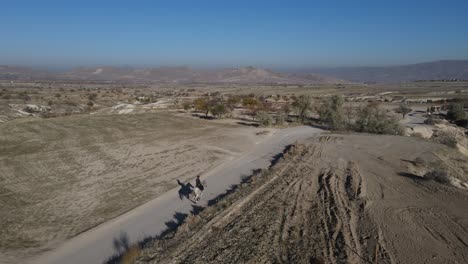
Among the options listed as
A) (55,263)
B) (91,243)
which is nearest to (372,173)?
(91,243)

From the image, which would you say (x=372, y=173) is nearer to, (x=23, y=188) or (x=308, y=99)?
(x=23, y=188)

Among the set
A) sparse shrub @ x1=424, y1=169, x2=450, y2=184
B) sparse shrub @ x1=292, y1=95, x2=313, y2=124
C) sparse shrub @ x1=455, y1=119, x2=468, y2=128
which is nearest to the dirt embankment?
sparse shrub @ x1=424, y1=169, x2=450, y2=184

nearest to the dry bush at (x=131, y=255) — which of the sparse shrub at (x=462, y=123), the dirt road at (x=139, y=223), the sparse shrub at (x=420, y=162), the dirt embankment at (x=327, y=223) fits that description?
the dirt embankment at (x=327, y=223)

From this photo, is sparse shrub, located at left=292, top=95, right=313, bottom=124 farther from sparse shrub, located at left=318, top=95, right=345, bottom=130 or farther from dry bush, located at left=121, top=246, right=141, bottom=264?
dry bush, located at left=121, top=246, right=141, bottom=264

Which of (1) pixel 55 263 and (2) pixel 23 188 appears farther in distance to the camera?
(2) pixel 23 188

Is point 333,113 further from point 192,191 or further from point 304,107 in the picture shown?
point 192,191

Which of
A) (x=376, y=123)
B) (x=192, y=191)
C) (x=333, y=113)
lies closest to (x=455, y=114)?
(x=333, y=113)

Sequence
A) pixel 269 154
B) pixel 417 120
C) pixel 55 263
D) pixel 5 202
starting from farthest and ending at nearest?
pixel 417 120 < pixel 269 154 < pixel 5 202 < pixel 55 263

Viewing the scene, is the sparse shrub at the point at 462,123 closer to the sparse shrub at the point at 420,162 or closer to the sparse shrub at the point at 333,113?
the sparse shrub at the point at 333,113
